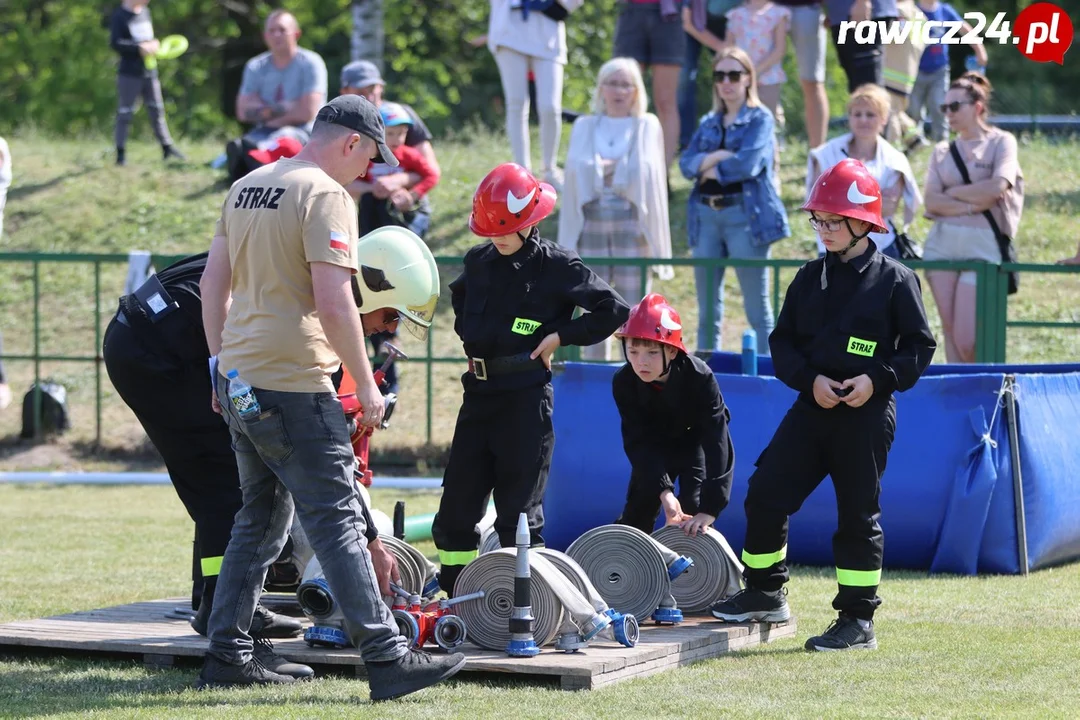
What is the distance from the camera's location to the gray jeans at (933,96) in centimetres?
1853

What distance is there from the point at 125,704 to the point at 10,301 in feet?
38.3

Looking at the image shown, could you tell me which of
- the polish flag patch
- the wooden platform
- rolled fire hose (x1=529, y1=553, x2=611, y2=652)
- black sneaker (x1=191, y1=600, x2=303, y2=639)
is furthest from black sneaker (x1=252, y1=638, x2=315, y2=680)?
the polish flag patch

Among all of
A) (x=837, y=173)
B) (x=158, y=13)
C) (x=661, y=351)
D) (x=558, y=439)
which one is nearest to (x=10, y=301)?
(x=558, y=439)

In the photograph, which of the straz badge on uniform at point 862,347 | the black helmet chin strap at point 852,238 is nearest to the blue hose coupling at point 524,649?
the straz badge on uniform at point 862,347

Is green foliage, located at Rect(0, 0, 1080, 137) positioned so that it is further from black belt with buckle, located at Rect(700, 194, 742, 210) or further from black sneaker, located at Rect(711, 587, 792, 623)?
black sneaker, located at Rect(711, 587, 792, 623)

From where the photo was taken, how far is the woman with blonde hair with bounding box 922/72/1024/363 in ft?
37.5

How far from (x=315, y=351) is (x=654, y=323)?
2.26 metres

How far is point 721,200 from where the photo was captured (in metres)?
12.0

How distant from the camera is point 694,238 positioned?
40.1 ft

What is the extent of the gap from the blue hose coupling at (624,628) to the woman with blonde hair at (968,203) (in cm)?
549

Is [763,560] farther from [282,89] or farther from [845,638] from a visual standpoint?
[282,89]

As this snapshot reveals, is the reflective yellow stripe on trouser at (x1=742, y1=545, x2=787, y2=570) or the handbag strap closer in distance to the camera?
the reflective yellow stripe on trouser at (x1=742, y1=545, x2=787, y2=570)

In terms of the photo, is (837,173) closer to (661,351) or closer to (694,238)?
(661,351)

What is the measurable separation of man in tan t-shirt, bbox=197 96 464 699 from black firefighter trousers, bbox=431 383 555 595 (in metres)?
1.24
